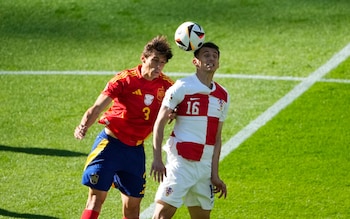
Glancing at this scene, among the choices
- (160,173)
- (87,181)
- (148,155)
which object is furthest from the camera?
(148,155)

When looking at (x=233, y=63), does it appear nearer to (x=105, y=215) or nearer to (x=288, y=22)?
(x=288, y=22)

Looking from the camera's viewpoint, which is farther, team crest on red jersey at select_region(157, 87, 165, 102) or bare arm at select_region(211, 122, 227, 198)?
team crest on red jersey at select_region(157, 87, 165, 102)

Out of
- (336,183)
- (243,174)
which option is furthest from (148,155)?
(336,183)

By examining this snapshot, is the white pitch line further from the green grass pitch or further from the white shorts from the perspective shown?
the white shorts

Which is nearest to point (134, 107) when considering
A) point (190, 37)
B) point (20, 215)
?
point (190, 37)

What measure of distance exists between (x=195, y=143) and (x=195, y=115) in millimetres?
230

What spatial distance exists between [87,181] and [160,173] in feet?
2.85

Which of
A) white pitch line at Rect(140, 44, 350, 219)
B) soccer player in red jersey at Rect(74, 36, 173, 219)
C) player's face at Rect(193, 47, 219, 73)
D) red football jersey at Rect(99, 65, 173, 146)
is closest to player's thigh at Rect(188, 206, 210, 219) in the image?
soccer player in red jersey at Rect(74, 36, 173, 219)

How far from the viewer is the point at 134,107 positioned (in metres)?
9.28

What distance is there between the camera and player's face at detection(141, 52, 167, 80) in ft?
30.1

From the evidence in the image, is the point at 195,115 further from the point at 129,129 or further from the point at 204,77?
the point at 129,129

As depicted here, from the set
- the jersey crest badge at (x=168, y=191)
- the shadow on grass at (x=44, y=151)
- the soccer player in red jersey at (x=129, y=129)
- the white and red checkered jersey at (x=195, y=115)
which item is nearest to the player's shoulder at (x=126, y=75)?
the soccer player in red jersey at (x=129, y=129)

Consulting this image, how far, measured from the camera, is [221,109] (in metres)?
8.96

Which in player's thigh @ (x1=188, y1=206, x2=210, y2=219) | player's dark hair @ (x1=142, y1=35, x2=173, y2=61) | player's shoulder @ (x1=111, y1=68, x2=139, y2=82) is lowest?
player's thigh @ (x1=188, y1=206, x2=210, y2=219)
